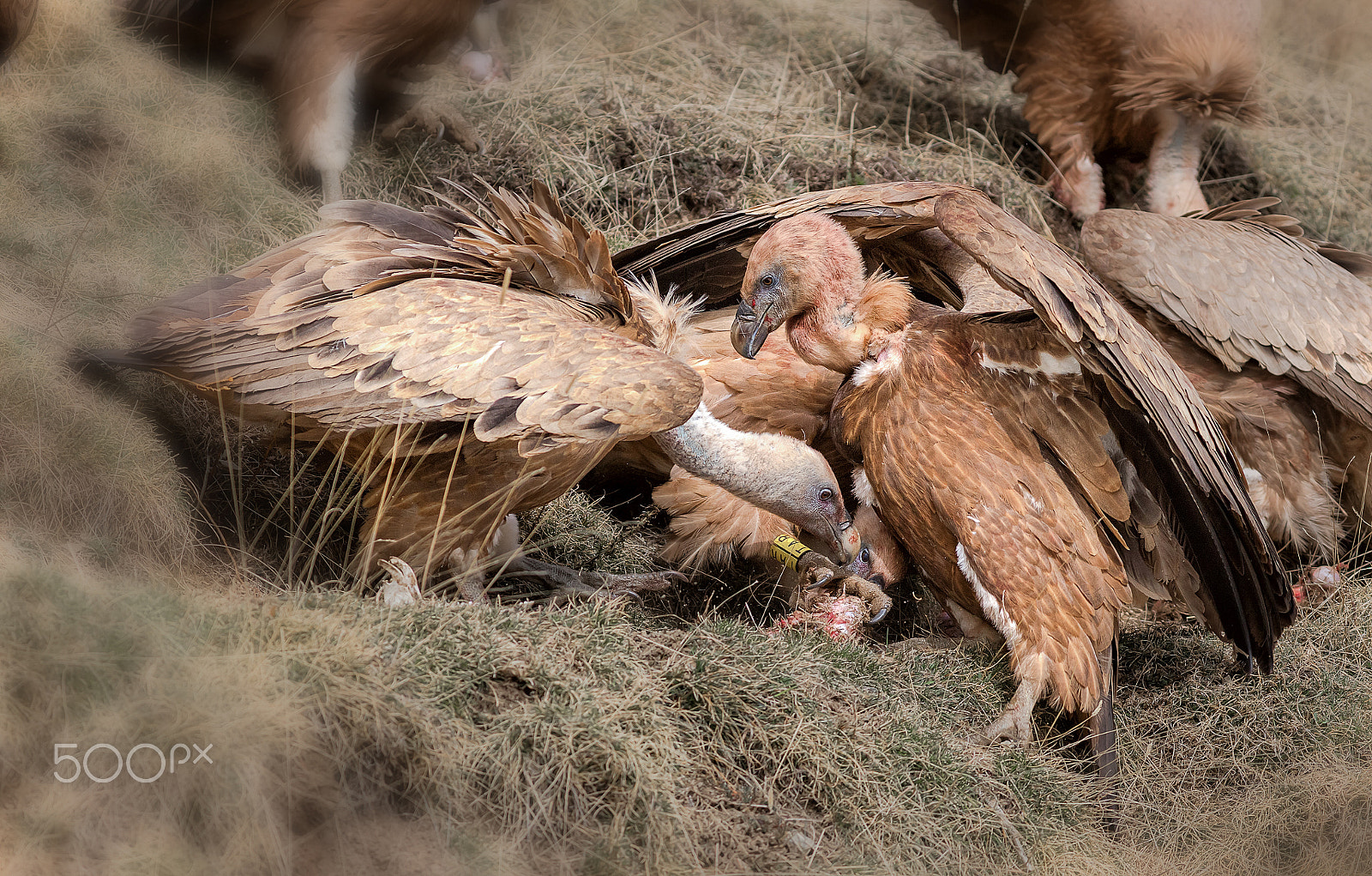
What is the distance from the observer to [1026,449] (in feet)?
11.1

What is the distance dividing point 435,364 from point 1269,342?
2.90 m

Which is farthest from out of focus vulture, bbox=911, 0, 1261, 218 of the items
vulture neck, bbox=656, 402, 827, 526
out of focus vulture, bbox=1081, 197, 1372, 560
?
vulture neck, bbox=656, 402, 827, 526

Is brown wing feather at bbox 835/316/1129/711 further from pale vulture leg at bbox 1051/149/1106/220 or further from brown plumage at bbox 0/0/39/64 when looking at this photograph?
brown plumage at bbox 0/0/39/64

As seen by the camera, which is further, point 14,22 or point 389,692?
point 14,22

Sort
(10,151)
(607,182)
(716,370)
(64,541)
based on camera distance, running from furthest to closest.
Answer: (607,182) → (716,370) → (10,151) → (64,541)

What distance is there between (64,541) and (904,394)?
2.34 metres

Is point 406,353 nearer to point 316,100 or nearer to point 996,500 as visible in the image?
point 996,500

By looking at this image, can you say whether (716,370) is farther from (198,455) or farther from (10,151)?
(10,151)

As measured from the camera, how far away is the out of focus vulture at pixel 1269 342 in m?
3.89

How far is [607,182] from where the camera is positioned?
5.14 m

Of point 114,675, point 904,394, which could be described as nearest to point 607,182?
point 904,394

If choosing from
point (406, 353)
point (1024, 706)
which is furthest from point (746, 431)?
point (406, 353)

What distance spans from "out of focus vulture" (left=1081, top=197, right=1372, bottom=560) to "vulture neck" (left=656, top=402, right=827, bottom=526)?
138 centimetres

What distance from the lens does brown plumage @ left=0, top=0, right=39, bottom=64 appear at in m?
3.48
